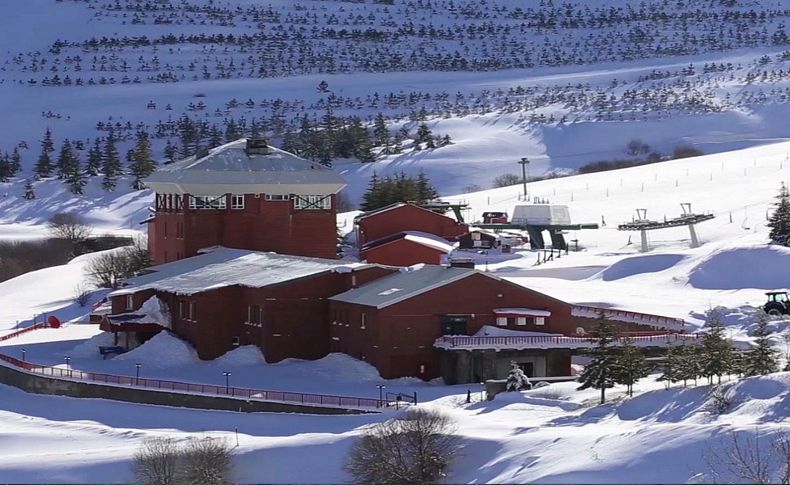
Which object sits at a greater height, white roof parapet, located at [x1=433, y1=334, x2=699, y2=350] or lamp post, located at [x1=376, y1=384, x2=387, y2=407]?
white roof parapet, located at [x1=433, y1=334, x2=699, y2=350]

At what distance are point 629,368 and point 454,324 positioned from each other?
8.64 meters

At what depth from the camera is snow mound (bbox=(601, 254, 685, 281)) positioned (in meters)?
60.2

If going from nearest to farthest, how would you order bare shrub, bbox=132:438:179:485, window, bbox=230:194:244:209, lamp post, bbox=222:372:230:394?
bare shrub, bbox=132:438:179:485
lamp post, bbox=222:372:230:394
window, bbox=230:194:244:209

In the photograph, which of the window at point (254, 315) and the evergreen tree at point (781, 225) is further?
the evergreen tree at point (781, 225)

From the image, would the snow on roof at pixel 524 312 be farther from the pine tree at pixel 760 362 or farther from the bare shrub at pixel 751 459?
the bare shrub at pixel 751 459

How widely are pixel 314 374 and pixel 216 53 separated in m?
144

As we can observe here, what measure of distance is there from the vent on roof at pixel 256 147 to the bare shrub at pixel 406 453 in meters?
28.7

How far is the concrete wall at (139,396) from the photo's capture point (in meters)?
38.1

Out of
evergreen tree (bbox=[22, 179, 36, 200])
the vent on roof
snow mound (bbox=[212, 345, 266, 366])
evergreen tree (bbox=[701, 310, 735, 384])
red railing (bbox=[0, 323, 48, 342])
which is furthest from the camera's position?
evergreen tree (bbox=[22, 179, 36, 200])

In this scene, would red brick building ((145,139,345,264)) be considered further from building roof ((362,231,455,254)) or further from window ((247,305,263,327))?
window ((247,305,263,327))

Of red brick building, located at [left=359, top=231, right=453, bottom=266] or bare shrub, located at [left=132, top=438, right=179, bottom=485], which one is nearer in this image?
bare shrub, located at [left=132, top=438, right=179, bottom=485]

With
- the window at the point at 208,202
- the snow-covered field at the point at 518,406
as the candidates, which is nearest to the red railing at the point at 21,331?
the snow-covered field at the point at 518,406

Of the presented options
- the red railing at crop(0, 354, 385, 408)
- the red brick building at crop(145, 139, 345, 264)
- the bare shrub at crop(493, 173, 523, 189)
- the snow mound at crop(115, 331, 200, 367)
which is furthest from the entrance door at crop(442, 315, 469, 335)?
the bare shrub at crop(493, 173, 523, 189)

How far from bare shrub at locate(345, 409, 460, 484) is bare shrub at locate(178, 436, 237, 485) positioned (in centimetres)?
237
